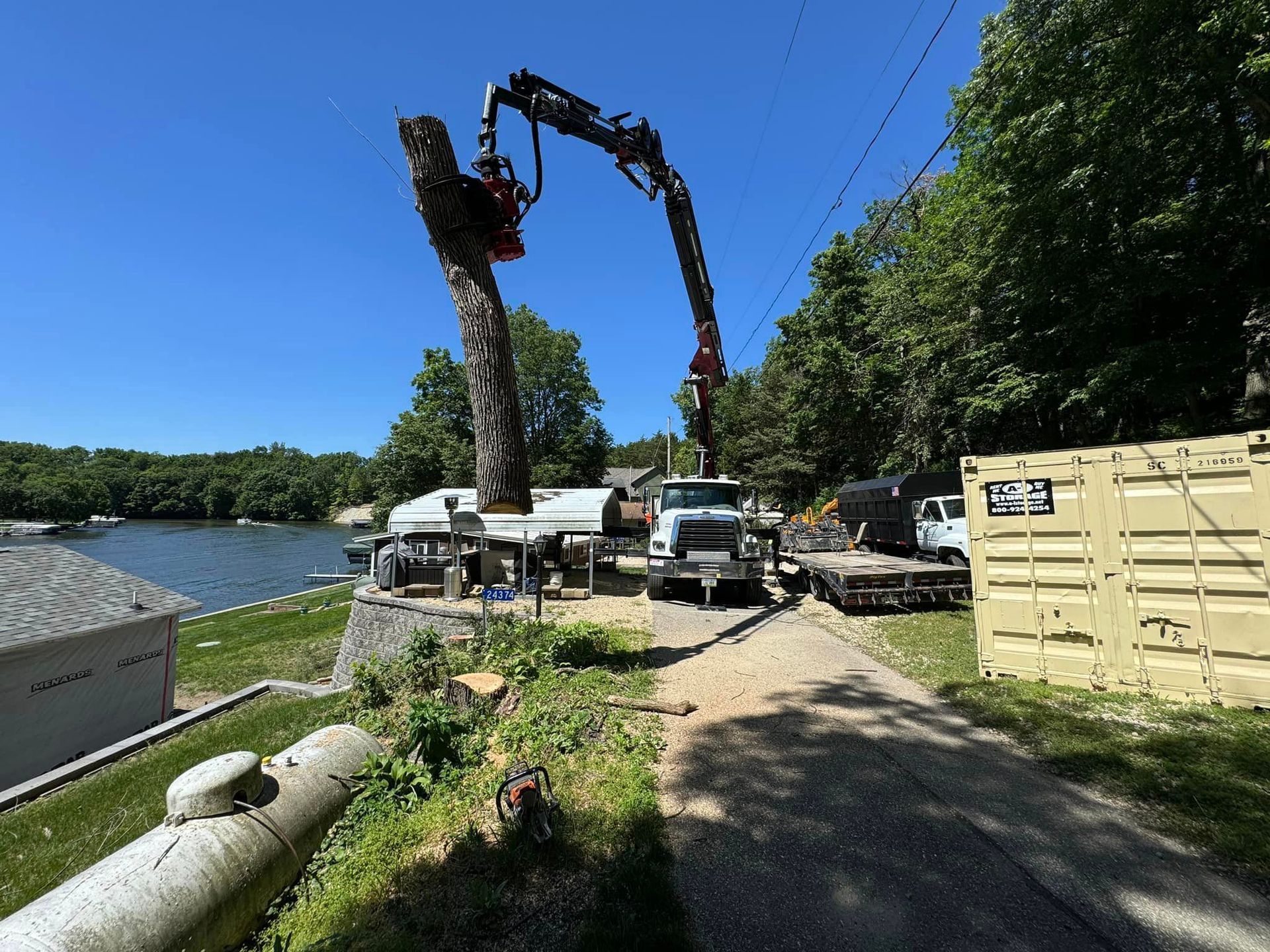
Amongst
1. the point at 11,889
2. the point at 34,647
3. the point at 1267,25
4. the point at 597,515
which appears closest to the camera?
the point at 11,889

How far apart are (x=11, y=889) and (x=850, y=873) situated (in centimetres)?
650

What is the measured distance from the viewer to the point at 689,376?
13.3m

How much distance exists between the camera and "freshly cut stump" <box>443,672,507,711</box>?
5113mm

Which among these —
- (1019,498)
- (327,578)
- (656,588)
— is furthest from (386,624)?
(327,578)

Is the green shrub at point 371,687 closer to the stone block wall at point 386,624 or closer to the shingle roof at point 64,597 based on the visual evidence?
the stone block wall at point 386,624

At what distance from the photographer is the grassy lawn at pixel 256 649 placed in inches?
551

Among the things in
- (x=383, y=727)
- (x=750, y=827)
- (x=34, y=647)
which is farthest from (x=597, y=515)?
(x=750, y=827)

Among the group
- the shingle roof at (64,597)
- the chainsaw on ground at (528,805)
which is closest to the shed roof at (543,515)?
the shingle roof at (64,597)

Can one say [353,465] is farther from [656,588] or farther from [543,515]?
[656,588]

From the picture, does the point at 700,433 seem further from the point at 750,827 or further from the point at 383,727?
the point at 750,827

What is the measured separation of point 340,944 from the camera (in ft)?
7.83

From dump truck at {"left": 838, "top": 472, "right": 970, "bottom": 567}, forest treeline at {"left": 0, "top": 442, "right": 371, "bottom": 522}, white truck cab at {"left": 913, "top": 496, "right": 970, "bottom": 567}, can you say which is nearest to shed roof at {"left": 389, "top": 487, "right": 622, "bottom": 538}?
dump truck at {"left": 838, "top": 472, "right": 970, "bottom": 567}

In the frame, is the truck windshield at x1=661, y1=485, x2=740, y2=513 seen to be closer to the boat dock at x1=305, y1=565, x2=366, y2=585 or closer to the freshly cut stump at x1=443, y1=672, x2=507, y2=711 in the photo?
the freshly cut stump at x1=443, y1=672, x2=507, y2=711

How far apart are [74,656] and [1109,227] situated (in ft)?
75.7
